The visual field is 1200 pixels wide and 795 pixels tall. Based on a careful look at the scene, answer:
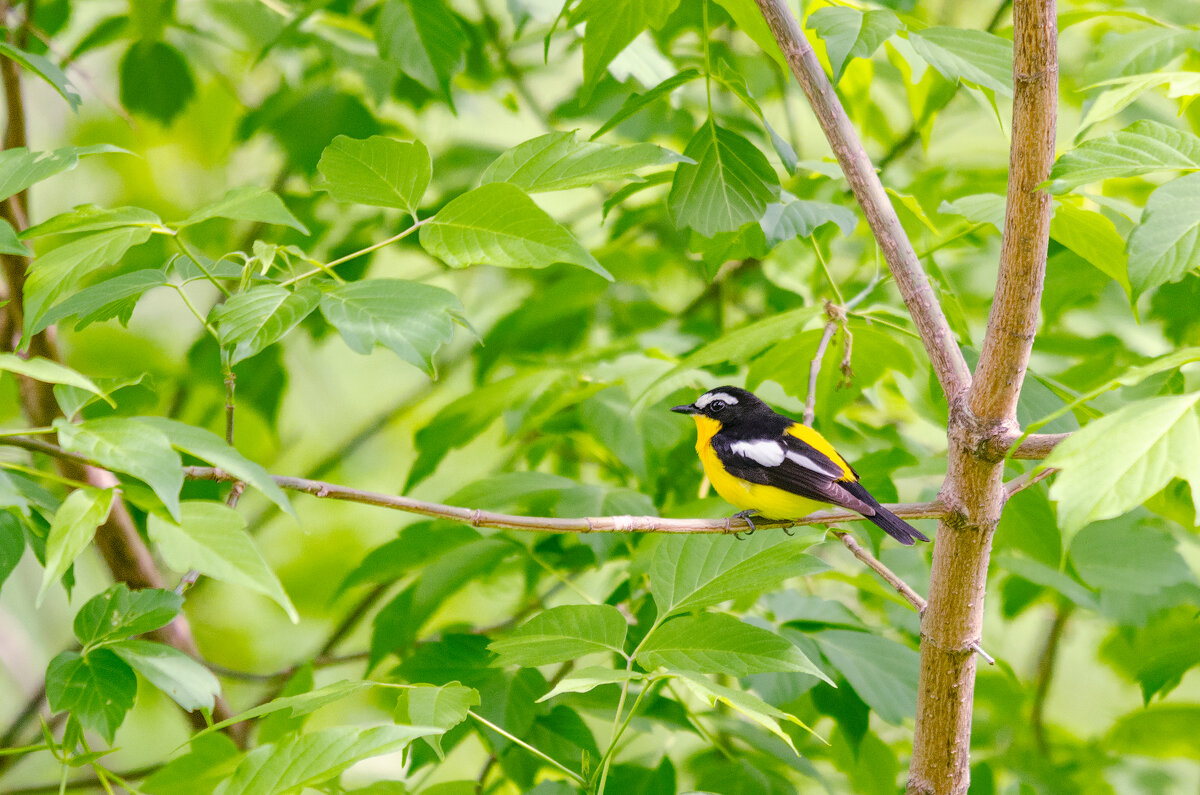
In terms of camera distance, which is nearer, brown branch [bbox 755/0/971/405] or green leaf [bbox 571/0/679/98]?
brown branch [bbox 755/0/971/405]

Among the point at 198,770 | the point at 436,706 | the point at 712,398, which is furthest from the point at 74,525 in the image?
the point at 712,398

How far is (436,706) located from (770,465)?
1.25 metres

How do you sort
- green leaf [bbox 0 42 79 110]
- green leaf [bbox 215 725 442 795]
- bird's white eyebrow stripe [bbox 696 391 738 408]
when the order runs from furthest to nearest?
bird's white eyebrow stripe [bbox 696 391 738 408], green leaf [bbox 0 42 79 110], green leaf [bbox 215 725 442 795]

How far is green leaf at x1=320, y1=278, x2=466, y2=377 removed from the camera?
140 cm

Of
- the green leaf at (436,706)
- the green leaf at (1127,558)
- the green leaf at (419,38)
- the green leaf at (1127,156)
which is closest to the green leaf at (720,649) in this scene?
the green leaf at (436,706)

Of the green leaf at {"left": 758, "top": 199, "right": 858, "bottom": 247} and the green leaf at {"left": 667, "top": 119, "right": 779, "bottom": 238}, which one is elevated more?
the green leaf at {"left": 758, "top": 199, "right": 858, "bottom": 247}

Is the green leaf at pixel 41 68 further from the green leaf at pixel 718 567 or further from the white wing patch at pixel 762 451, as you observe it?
the white wing patch at pixel 762 451

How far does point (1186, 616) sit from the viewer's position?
10.5 feet

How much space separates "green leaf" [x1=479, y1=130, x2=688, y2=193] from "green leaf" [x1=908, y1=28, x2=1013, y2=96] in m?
0.53

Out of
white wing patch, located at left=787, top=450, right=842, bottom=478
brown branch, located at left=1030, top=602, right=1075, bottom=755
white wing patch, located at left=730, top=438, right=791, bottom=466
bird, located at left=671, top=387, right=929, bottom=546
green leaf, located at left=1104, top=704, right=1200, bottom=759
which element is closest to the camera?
bird, located at left=671, top=387, right=929, bottom=546

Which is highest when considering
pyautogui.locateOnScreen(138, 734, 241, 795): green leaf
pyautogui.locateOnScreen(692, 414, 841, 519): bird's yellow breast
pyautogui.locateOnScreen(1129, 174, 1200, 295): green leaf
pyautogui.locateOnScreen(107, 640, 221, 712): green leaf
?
pyautogui.locateOnScreen(1129, 174, 1200, 295): green leaf

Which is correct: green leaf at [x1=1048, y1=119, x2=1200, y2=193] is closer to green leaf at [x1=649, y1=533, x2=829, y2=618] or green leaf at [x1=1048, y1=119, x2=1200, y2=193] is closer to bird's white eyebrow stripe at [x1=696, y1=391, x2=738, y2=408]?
green leaf at [x1=649, y1=533, x2=829, y2=618]

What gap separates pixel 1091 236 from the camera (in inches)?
69.7

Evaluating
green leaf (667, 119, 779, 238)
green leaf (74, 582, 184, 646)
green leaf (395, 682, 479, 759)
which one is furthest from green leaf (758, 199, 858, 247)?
green leaf (74, 582, 184, 646)
